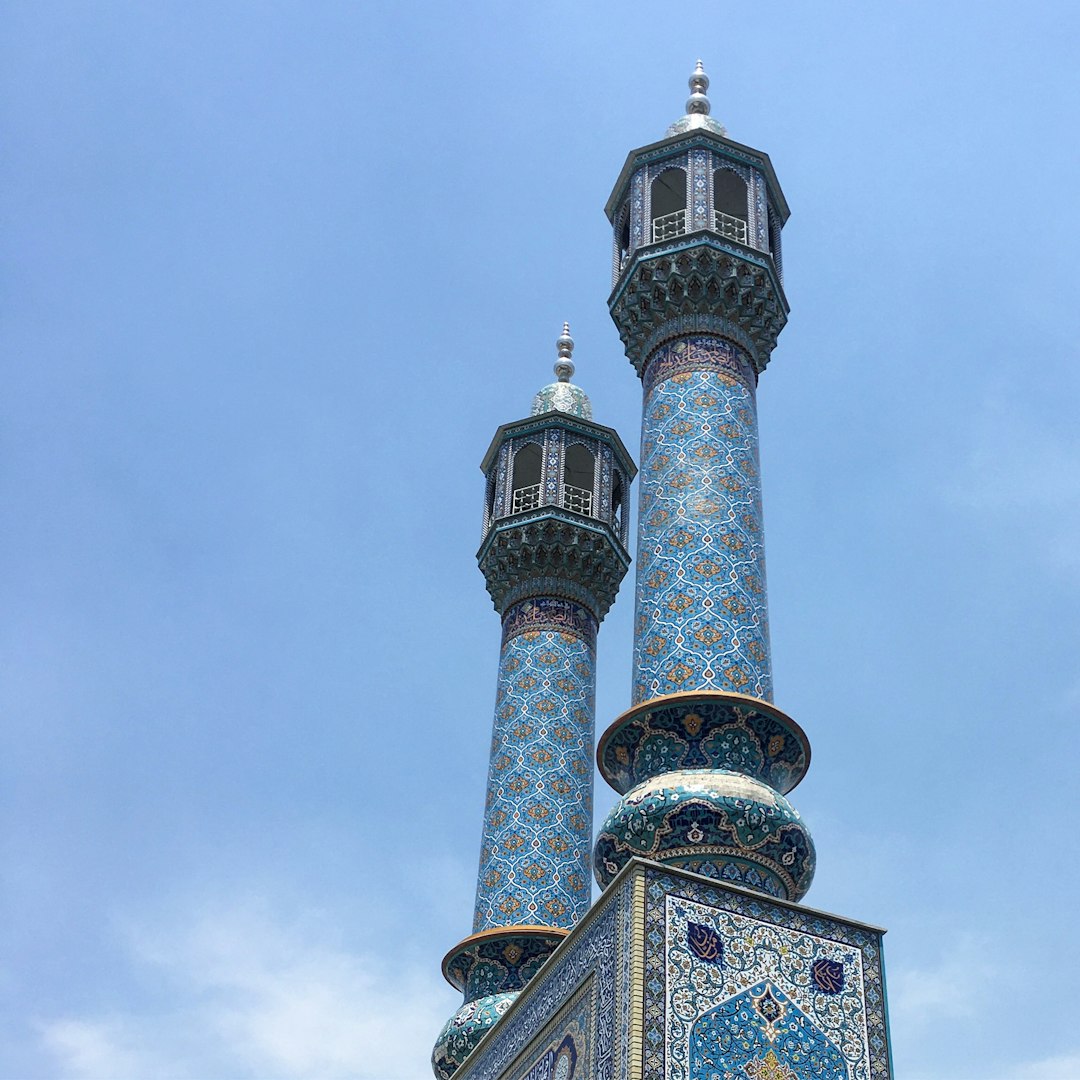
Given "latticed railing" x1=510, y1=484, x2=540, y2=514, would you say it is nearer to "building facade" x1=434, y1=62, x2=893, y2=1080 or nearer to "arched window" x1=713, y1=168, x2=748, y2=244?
"building facade" x1=434, y1=62, x2=893, y2=1080

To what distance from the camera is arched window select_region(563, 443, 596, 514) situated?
13.2 metres

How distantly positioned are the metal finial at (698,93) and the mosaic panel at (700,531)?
2366mm

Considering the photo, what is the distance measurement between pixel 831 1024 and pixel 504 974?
3.91 meters

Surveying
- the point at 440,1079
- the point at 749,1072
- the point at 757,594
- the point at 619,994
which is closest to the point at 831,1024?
the point at 749,1072

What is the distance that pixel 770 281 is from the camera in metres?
10.0

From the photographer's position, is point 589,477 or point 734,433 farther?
point 589,477

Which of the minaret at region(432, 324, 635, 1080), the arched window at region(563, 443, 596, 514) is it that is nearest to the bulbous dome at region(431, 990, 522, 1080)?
the minaret at region(432, 324, 635, 1080)

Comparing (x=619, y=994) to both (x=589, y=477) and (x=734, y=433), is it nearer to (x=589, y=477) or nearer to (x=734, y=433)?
(x=734, y=433)

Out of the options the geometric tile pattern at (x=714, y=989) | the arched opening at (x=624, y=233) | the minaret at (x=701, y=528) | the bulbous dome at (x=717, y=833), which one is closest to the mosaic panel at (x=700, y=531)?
the minaret at (x=701, y=528)

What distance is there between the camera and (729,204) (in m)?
11.1

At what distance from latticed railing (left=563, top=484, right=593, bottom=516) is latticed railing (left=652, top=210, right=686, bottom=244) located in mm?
3314

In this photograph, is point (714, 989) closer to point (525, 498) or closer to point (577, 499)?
point (577, 499)

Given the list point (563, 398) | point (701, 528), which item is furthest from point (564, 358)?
point (701, 528)

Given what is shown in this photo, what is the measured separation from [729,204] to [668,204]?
23.4 inches
